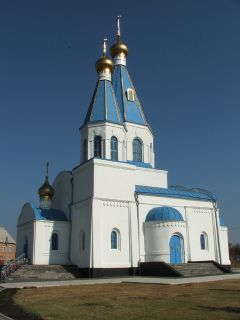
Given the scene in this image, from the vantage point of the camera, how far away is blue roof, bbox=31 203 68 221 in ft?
76.0

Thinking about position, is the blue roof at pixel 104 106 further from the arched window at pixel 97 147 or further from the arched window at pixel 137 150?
the arched window at pixel 137 150

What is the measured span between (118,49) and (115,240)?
52.4 ft

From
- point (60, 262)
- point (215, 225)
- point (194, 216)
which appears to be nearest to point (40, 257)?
point (60, 262)

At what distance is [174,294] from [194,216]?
560 inches

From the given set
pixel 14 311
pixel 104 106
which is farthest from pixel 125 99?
pixel 14 311

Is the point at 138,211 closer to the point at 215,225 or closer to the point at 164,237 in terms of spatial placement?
the point at 164,237

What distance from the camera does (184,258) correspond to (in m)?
22.0

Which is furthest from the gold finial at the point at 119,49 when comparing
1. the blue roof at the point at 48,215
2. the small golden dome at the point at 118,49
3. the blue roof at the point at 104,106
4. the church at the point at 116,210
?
the blue roof at the point at 48,215

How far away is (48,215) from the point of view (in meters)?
23.6

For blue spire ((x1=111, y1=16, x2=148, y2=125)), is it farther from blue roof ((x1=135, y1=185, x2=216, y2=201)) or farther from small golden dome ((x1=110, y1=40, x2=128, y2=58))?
blue roof ((x1=135, y1=185, x2=216, y2=201))

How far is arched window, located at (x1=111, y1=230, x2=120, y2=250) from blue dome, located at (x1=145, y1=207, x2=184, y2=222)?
2245 mm

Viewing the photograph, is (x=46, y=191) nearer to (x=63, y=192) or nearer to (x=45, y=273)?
(x=63, y=192)

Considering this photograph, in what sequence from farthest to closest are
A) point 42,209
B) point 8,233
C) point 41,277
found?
point 8,233
point 42,209
point 41,277

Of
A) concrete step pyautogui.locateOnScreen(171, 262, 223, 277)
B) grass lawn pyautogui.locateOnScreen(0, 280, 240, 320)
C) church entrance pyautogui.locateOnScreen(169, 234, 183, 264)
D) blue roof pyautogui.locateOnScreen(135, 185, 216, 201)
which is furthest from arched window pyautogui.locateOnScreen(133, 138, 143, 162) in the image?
grass lawn pyautogui.locateOnScreen(0, 280, 240, 320)
